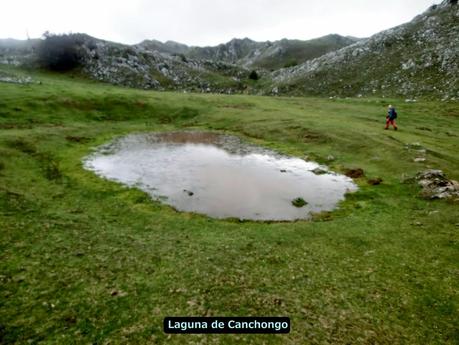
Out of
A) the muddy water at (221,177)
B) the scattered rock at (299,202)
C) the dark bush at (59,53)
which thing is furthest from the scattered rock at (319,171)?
the dark bush at (59,53)

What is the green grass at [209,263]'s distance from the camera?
15180mm

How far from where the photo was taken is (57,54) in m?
110

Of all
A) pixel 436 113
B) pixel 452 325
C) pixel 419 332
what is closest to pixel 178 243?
pixel 419 332

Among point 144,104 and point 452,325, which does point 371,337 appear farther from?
point 144,104

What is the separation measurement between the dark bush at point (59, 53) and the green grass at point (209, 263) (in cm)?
7799

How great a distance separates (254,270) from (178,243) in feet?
18.6

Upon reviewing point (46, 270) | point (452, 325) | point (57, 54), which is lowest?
point (452, 325)

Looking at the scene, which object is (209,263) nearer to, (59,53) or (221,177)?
(221,177)

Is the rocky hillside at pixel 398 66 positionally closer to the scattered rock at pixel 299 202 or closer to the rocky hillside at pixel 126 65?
the rocky hillside at pixel 126 65

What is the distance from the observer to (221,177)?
38156mm

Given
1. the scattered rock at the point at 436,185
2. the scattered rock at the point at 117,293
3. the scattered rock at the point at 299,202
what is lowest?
the scattered rock at the point at 299,202

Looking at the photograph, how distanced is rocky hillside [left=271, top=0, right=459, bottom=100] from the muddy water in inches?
2581

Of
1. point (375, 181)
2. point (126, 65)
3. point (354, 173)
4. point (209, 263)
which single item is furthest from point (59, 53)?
point (209, 263)

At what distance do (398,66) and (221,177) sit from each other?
9289 centimetres
